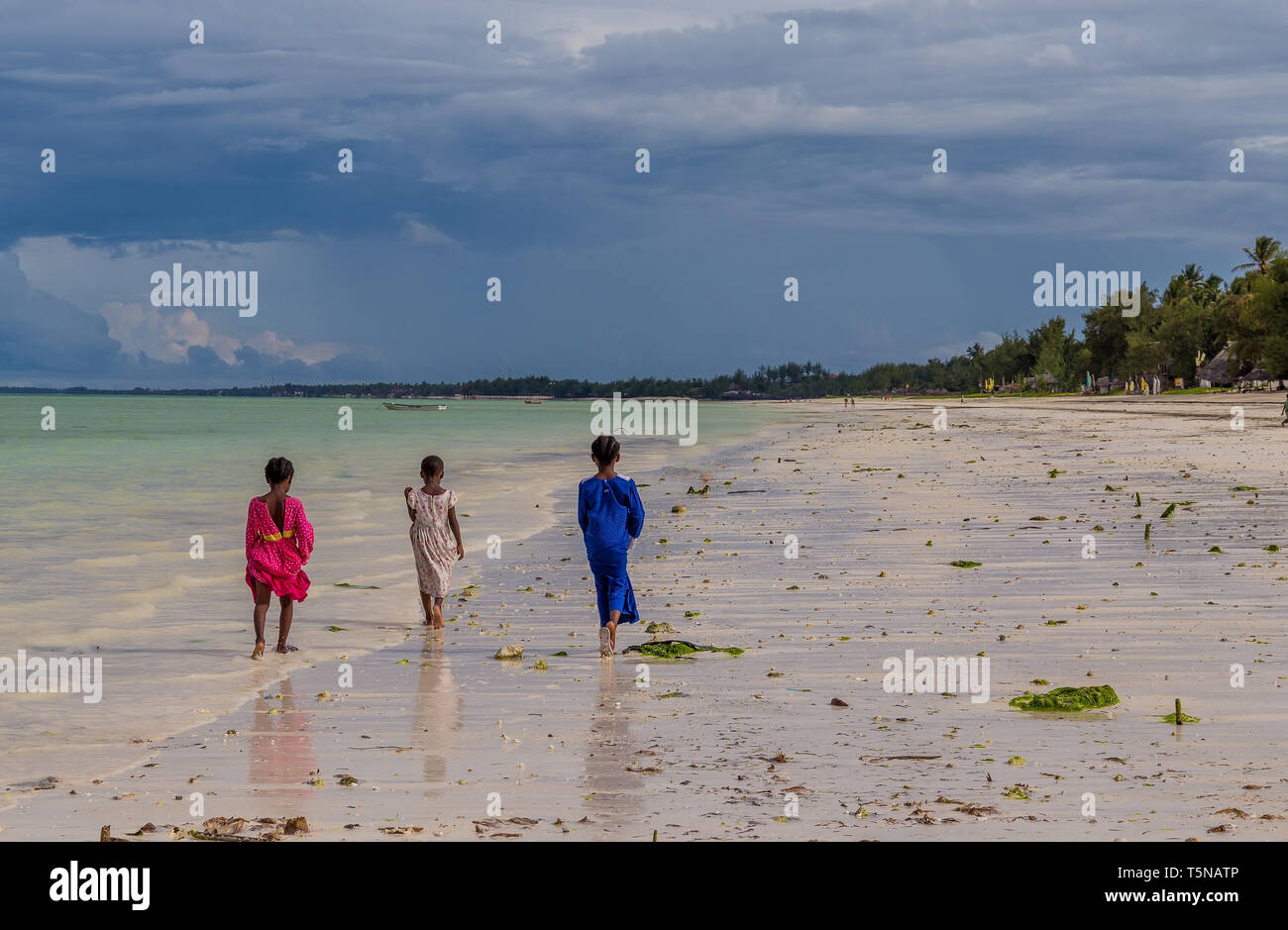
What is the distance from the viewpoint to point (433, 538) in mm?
12312

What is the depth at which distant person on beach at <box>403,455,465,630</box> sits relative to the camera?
12117 mm

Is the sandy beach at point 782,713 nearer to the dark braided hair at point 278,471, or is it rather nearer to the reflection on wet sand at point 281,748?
the reflection on wet sand at point 281,748

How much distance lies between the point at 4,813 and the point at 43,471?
39605mm

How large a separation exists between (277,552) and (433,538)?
1.66 m

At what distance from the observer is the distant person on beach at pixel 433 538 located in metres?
12.1

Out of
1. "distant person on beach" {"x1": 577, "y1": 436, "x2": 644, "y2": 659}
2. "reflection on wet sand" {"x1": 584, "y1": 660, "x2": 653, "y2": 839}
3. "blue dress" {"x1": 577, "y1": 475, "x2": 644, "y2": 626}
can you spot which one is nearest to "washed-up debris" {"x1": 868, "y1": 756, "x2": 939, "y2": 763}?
"reflection on wet sand" {"x1": 584, "y1": 660, "x2": 653, "y2": 839}

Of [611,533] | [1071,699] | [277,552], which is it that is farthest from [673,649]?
[277,552]

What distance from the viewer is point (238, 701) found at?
9070mm

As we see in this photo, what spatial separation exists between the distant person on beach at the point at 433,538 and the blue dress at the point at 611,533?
5.90 feet

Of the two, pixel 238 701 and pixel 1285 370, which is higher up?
pixel 1285 370

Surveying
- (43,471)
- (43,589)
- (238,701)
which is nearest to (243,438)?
(43,471)

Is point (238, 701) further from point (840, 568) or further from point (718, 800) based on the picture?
point (840, 568)
